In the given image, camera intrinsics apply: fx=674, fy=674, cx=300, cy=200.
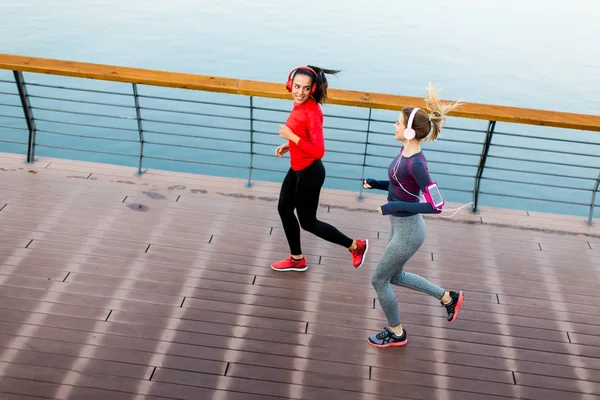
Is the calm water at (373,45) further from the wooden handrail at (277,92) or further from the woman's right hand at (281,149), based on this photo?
the woman's right hand at (281,149)

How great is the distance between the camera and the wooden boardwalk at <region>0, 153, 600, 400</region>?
3.62 m

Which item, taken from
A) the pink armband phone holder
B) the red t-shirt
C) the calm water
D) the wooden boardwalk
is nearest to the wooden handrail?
the red t-shirt

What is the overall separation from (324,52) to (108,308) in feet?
45.7

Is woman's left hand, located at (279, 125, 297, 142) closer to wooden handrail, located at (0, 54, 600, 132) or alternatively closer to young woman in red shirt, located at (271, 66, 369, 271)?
young woman in red shirt, located at (271, 66, 369, 271)

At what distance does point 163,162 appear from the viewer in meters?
12.3

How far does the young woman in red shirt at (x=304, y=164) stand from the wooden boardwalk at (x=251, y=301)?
0.74 feet

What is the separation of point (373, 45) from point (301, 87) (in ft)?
48.2

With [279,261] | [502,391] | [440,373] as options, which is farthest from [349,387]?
[279,261]

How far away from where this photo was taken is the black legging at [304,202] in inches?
166

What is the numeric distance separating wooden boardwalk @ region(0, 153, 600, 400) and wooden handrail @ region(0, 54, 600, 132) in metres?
0.94

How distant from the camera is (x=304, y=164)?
4.17 meters

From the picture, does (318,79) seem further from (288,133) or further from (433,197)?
(433,197)

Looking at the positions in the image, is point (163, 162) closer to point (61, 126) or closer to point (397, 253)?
point (61, 126)

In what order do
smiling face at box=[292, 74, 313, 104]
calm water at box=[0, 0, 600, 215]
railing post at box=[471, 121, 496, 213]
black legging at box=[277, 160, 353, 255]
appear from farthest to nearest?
calm water at box=[0, 0, 600, 215] → railing post at box=[471, 121, 496, 213] → black legging at box=[277, 160, 353, 255] → smiling face at box=[292, 74, 313, 104]
